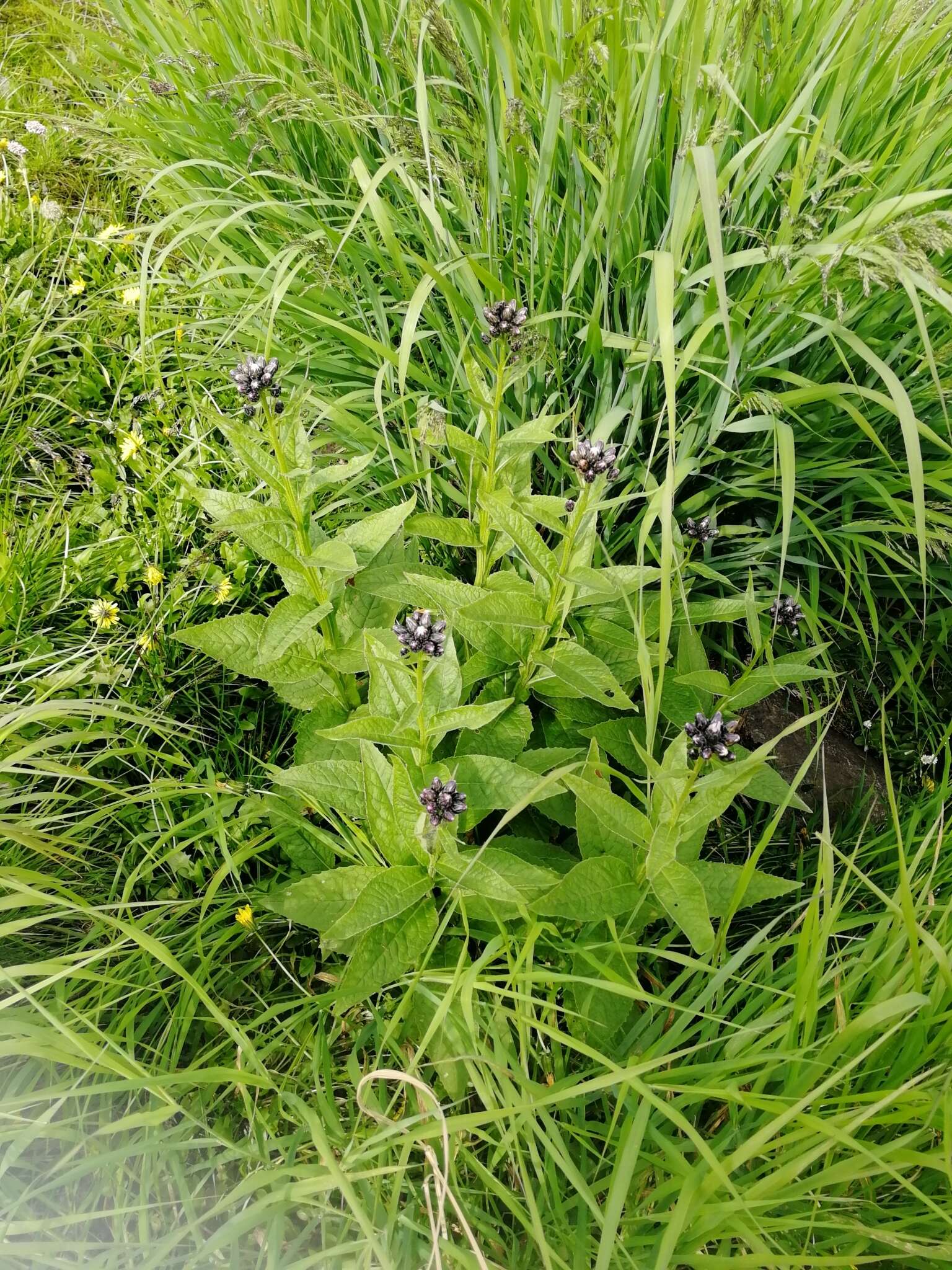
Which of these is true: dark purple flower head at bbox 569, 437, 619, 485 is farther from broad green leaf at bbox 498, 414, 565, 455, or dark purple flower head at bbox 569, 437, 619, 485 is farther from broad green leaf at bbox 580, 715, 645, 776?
broad green leaf at bbox 580, 715, 645, 776

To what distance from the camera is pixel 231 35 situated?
7.14ft

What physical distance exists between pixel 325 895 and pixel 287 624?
45 centimetres

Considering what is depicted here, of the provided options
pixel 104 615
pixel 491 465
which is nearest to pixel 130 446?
pixel 104 615

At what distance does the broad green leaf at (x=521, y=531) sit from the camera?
1201mm

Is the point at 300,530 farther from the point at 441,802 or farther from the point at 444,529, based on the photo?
the point at 441,802

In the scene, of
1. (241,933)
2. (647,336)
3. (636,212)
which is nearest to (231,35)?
(636,212)

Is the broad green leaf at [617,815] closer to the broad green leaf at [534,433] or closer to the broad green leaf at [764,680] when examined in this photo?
the broad green leaf at [764,680]

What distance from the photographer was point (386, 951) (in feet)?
3.93

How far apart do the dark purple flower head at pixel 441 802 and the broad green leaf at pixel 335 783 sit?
0.88ft

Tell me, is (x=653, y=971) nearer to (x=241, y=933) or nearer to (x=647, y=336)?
(x=241, y=933)

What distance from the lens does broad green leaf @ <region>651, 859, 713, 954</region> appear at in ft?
3.66

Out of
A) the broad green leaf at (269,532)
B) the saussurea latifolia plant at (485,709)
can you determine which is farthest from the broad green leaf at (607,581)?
the broad green leaf at (269,532)

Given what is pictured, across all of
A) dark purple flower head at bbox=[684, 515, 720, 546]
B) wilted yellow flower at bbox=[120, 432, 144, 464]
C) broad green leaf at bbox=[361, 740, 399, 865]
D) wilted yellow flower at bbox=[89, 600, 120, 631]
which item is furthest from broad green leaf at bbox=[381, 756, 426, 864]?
wilted yellow flower at bbox=[120, 432, 144, 464]

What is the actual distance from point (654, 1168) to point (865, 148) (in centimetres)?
195
